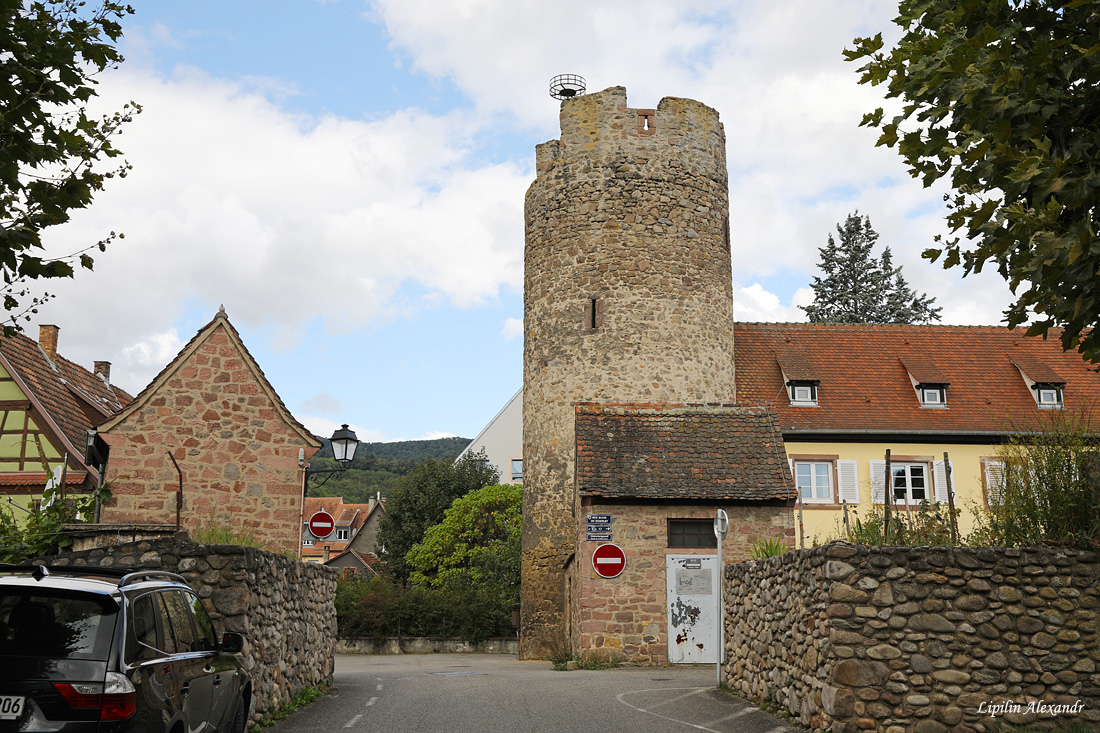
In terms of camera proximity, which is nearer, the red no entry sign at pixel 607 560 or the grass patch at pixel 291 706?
the grass patch at pixel 291 706

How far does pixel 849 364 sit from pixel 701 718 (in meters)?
21.5

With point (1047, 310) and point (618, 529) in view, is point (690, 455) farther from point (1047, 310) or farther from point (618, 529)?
point (1047, 310)

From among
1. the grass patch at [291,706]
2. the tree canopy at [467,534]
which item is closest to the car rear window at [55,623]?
the grass patch at [291,706]

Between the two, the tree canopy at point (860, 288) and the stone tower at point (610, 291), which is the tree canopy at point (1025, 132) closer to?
the stone tower at point (610, 291)

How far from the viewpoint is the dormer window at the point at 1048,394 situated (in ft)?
95.3

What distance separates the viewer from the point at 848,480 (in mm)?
27594

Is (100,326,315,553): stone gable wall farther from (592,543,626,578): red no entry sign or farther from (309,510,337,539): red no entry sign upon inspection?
(592,543,626,578): red no entry sign

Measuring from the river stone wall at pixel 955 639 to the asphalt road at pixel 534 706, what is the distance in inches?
49.9

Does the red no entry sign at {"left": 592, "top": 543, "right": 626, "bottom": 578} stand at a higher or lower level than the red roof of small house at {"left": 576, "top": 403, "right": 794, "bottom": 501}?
lower

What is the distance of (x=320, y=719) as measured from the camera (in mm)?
10953

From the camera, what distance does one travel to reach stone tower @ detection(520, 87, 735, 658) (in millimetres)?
25828

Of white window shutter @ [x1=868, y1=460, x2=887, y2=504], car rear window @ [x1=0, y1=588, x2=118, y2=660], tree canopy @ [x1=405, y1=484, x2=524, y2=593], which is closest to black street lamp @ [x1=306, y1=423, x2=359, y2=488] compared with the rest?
car rear window @ [x1=0, y1=588, x2=118, y2=660]

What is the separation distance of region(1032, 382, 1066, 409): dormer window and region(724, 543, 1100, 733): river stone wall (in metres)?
21.5

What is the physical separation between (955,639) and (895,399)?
20792 mm
